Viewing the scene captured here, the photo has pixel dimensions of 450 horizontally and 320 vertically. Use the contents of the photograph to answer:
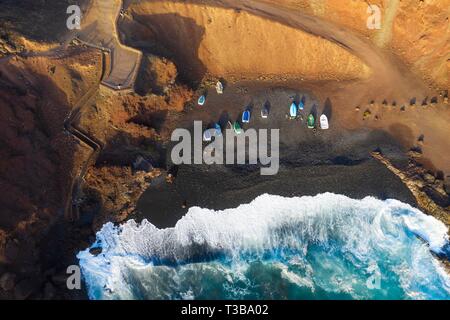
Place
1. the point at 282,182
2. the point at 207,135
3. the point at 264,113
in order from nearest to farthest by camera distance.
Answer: the point at 282,182 → the point at 207,135 → the point at 264,113

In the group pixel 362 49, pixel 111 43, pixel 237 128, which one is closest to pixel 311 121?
pixel 237 128

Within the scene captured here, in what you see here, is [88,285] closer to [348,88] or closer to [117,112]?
[117,112]

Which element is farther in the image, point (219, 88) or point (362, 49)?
point (219, 88)

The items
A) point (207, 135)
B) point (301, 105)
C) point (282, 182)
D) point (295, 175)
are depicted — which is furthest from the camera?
point (301, 105)

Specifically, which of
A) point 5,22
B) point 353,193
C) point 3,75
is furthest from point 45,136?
point 353,193

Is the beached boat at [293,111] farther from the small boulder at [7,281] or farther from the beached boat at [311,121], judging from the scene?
the small boulder at [7,281]

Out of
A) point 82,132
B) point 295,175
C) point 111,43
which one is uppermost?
point 111,43

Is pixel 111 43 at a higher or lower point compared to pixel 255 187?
higher

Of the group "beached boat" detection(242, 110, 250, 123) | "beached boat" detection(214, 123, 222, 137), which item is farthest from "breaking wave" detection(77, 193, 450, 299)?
"beached boat" detection(242, 110, 250, 123)

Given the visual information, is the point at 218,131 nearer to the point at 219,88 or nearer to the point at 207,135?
the point at 207,135
